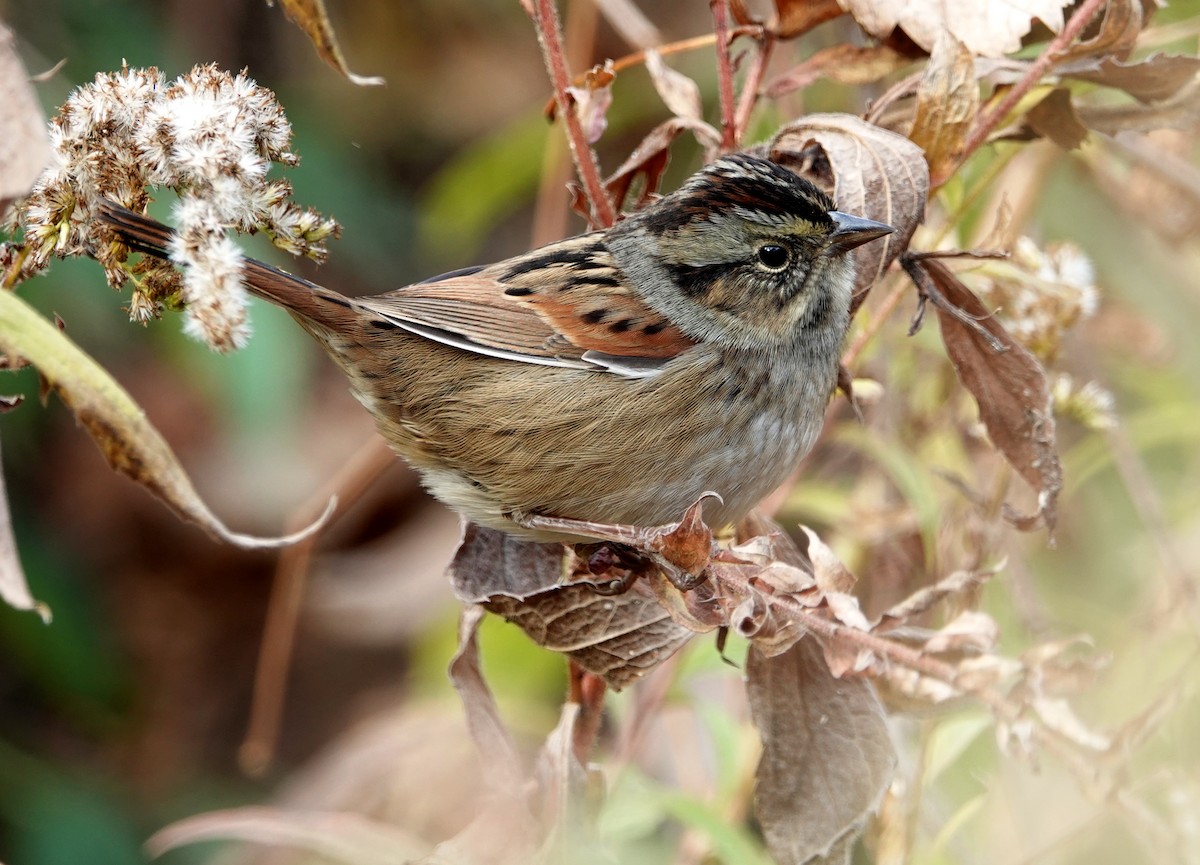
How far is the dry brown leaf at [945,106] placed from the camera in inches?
74.8

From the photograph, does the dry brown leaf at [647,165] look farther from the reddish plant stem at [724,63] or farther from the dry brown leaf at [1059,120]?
the dry brown leaf at [1059,120]

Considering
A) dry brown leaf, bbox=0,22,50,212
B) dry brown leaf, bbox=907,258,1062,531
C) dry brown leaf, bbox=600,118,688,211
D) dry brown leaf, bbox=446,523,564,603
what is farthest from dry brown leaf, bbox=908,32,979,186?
dry brown leaf, bbox=0,22,50,212

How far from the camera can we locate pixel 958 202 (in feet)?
7.67

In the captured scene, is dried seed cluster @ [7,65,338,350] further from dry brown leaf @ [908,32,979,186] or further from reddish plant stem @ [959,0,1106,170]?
reddish plant stem @ [959,0,1106,170]

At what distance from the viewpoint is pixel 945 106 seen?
194cm

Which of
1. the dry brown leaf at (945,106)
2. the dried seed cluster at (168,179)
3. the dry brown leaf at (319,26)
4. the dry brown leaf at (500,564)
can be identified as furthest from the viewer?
the dry brown leaf at (500,564)

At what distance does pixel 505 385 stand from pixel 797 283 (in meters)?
0.59

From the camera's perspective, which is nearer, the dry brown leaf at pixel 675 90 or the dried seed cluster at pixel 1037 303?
the dry brown leaf at pixel 675 90

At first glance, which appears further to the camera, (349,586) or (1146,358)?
(349,586)

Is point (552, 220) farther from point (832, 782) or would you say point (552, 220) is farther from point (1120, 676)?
point (832, 782)

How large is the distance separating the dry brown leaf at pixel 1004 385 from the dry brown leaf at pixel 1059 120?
286 mm

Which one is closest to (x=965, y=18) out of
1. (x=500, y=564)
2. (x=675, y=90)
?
(x=675, y=90)

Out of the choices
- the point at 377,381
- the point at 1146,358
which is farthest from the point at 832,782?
the point at 1146,358

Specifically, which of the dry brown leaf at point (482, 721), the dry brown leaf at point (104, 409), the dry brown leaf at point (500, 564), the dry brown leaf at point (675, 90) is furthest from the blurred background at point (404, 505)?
the dry brown leaf at point (675, 90)
